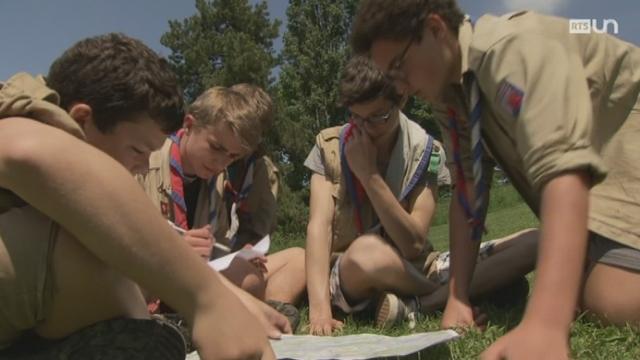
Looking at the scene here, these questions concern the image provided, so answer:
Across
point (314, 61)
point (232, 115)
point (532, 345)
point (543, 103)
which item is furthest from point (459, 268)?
point (314, 61)

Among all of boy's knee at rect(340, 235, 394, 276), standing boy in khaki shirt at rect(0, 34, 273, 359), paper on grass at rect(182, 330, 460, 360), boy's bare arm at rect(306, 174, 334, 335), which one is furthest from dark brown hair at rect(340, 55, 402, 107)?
standing boy in khaki shirt at rect(0, 34, 273, 359)

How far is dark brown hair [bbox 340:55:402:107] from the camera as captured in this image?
3230mm

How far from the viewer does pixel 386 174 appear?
143 inches

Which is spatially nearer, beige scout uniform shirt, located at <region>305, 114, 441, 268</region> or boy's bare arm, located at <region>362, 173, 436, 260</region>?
boy's bare arm, located at <region>362, 173, 436, 260</region>

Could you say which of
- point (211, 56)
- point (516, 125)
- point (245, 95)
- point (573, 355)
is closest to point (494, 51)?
point (516, 125)

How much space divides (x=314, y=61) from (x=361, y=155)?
2883 cm

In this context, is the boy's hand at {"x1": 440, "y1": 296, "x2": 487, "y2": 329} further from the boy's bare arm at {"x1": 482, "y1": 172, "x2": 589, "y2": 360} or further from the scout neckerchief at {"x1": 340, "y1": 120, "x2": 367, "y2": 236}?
the boy's bare arm at {"x1": 482, "y1": 172, "x2": 589, "y2": 360}

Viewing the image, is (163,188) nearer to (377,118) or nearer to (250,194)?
(250,194)

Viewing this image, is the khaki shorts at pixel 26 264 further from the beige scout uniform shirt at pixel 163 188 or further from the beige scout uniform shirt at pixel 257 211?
the beige scout uniform shirt at pixel 257 211

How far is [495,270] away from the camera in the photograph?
329 cm

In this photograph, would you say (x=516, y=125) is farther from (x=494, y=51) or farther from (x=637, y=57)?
(x=637, y=57)

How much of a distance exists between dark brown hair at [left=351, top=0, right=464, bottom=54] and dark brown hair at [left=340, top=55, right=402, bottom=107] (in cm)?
73

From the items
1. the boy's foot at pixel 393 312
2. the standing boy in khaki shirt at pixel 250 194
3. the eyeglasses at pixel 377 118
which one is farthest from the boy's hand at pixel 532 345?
the standing boy in khaki shirt at pixel 250 194

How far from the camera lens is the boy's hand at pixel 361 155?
3.38 m
